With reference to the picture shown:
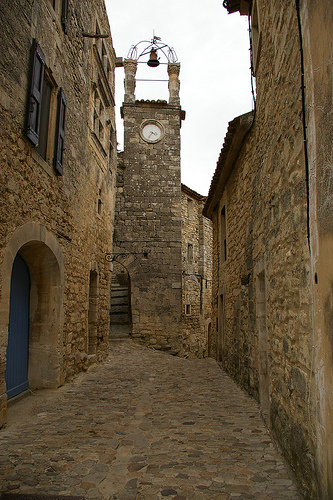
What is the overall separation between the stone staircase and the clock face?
590 cm

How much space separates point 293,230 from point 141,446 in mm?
2557

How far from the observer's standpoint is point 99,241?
30.9 feet

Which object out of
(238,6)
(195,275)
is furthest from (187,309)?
(238,6)

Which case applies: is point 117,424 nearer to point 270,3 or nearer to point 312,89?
point 312,89

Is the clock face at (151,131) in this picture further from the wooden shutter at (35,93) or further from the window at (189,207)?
the wooden shutter at (35,93)

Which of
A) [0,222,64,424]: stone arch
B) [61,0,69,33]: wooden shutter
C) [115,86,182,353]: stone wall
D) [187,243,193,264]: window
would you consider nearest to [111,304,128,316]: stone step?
[115,86,182,353]: stone wall

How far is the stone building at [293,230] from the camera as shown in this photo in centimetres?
220

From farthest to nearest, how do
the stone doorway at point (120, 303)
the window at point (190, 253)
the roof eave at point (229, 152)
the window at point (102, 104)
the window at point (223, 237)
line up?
1. the window at point (190, 253)
2. the stone doorway at point (120, 303)
3. the window at point (223, 237)
4. the window at point (102, 104)
5. the roof eave at point (229, 152)

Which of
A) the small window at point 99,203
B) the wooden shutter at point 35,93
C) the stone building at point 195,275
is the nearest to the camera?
the wooden shutter at point 35,93

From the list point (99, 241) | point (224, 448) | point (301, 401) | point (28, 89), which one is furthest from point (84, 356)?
point (301, 401)

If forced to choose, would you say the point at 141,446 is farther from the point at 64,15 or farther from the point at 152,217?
the point at 152,217

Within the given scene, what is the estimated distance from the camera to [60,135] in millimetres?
6016

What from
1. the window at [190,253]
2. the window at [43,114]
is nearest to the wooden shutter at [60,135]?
the window at [43,114]

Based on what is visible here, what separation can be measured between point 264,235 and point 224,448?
239cm
